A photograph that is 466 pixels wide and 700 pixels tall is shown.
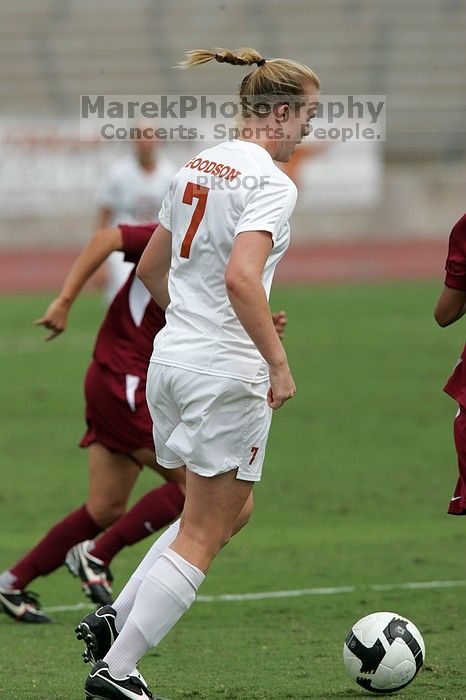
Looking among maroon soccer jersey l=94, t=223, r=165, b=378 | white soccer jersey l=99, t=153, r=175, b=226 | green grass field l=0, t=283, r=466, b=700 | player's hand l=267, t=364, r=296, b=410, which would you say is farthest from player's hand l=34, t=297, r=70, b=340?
white soccer jersey l=99, t=153, r=175, b=226

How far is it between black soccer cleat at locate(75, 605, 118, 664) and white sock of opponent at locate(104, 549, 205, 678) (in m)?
0.27

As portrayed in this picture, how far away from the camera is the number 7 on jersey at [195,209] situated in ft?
12.8

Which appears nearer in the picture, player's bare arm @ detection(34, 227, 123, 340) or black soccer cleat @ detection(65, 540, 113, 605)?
player's bare arm @ detection(34, 227, 123, 340)

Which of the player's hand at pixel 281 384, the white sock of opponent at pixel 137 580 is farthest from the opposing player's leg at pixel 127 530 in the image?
the player's hand at pixel 281 384

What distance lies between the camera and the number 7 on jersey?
12.8 feet

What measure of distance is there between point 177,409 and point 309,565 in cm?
264

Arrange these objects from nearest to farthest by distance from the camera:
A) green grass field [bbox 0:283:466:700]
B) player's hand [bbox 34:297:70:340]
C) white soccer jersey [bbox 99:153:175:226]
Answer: green grass field [bbox 0:283:466:700]
player's hand [bbox 34:297:70:340]
white soccer jersey [bbox 99:153:175:226]

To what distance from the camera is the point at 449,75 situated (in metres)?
26.6

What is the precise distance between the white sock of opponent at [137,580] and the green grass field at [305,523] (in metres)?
0.29

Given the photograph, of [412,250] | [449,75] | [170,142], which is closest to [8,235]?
[170,142]

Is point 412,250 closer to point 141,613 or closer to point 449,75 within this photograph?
point 449,75

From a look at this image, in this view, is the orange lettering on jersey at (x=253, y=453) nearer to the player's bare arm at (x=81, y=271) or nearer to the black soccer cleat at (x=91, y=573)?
the player's bare arm at (x=81, y=271)

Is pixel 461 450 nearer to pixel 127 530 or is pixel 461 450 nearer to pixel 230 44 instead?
pixel 127 530

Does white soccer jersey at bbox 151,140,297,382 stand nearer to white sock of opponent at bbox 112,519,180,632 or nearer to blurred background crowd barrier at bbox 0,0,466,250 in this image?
white sock of opponent at bbox 112,519,180,632
